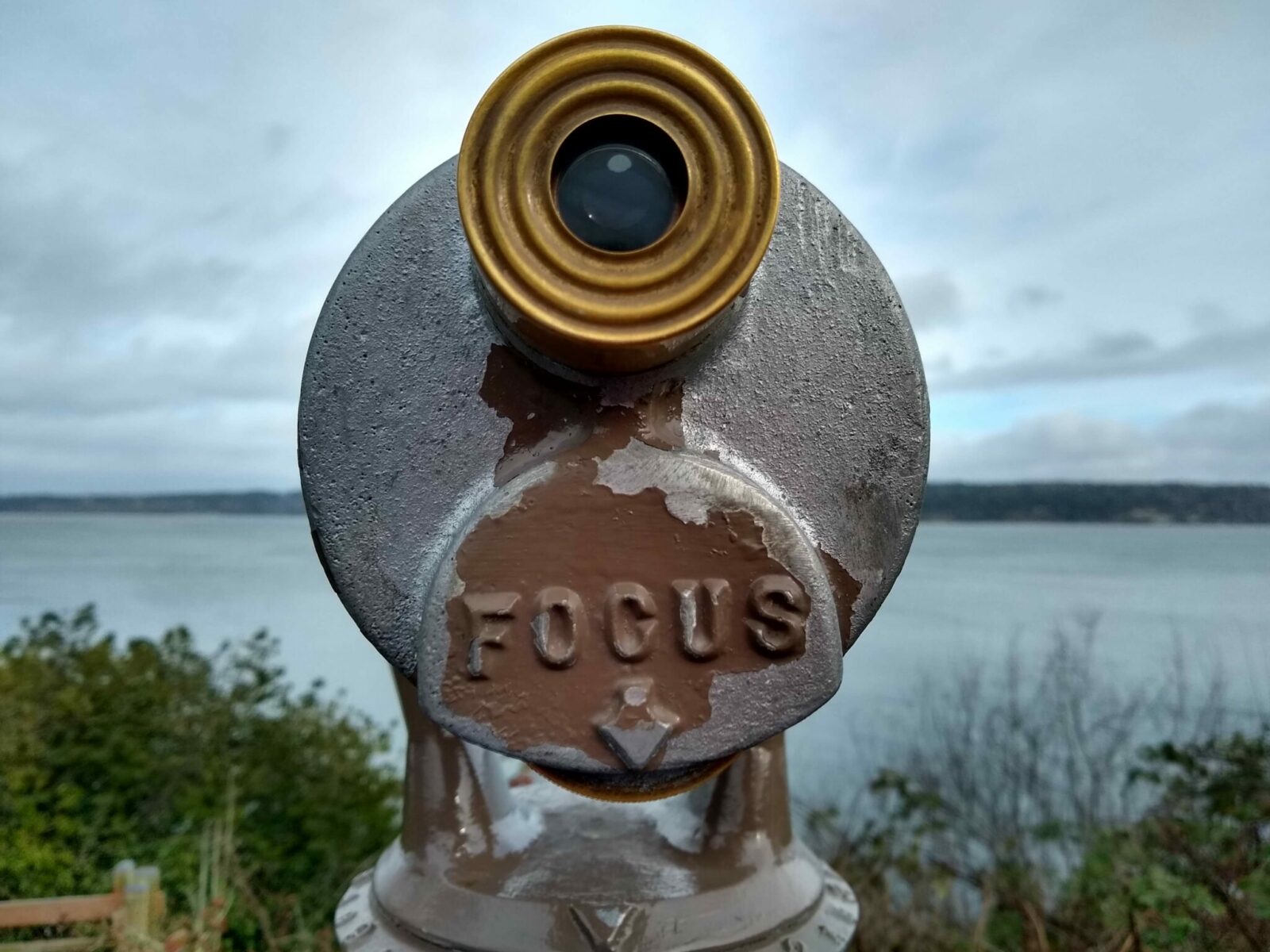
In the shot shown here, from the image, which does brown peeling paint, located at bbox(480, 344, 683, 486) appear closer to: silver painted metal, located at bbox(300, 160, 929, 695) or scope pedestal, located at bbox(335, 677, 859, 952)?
silver painted metal, located at bbox(300, 160, 929, 695)

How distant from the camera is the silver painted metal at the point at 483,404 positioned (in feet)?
3.35

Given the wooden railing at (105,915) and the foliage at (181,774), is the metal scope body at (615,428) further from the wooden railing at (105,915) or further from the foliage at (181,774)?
the foliage at (181,774)

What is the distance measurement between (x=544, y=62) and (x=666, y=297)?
0.22 metres

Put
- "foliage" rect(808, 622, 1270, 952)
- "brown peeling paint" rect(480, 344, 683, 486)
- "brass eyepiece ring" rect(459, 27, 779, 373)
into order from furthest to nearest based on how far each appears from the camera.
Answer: "foliage" rect(808, 622, 1270, 952) < "brown peeling paint" rect(480, 344, 683, 486) < "brass eyepiece ring" rect(459, 27, 779, 373)

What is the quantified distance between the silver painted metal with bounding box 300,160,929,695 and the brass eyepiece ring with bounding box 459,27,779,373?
16 centimetres

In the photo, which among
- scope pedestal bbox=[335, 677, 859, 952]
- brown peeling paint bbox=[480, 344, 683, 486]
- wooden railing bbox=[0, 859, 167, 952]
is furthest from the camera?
wooden railing bbox=[0, 859, 167, 952]

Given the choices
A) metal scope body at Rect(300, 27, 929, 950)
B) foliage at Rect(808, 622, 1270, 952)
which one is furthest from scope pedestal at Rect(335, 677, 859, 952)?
foliage at Rect(808, 622, 1270, 952)

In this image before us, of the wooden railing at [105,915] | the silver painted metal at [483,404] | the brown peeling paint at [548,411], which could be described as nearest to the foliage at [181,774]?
the wooden railing at [105,915]

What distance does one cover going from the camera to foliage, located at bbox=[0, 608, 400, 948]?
11.3ft

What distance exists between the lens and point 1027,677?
197 inches

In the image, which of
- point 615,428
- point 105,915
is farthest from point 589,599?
point 105,915

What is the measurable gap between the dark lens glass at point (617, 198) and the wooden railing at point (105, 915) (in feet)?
9.01

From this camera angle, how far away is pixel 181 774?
3811mm

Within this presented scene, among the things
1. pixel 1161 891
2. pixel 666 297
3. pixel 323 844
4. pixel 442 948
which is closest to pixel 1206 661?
pixel 1161 891
